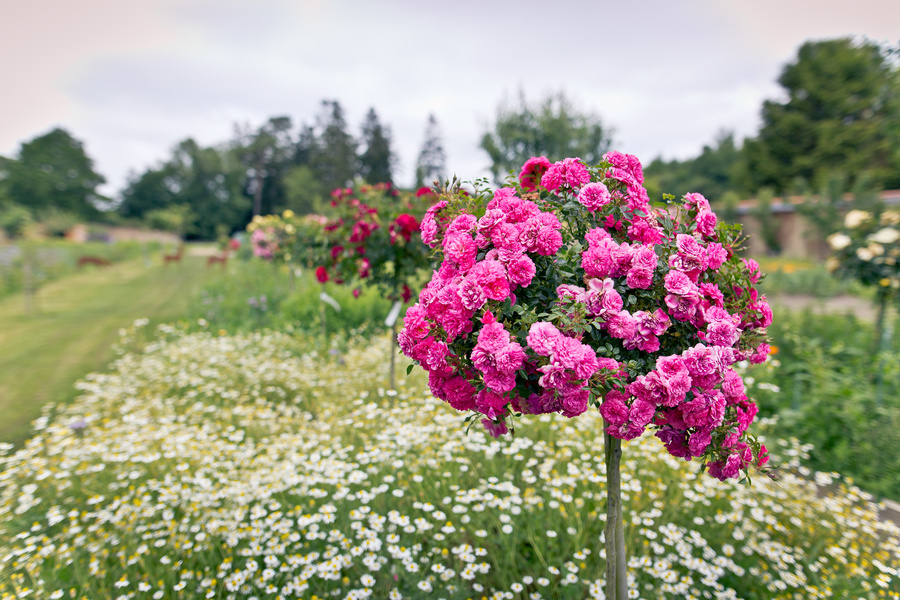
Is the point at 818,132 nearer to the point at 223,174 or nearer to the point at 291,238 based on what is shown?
the point at 291,238

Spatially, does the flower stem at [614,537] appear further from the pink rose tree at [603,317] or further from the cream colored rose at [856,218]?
the cream colored rose at [856,218]

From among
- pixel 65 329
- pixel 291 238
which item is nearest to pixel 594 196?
pixel 291 238

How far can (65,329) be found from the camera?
7.70 m

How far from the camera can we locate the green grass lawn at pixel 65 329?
4949 millimetres

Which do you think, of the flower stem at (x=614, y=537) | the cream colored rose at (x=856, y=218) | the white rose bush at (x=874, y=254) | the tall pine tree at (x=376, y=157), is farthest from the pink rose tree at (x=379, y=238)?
the tall pine tree at (x=376, y=157)

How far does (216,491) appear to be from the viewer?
264 centimetres

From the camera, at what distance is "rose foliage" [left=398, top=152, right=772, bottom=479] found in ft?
4.32

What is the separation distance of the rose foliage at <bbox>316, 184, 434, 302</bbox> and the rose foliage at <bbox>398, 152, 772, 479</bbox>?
2.02 m

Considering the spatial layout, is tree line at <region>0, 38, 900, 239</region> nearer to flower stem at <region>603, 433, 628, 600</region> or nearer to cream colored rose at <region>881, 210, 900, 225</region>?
cream colored rose at <region>881, 210, 900, 225</region>

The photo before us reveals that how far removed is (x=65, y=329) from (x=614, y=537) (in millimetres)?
9618

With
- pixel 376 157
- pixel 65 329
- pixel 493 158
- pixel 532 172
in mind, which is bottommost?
pixel 65 329

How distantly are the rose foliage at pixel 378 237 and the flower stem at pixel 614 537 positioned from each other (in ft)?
7.21

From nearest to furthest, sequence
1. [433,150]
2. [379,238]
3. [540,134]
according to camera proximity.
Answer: [379,238] → [540,134] → [433,150]

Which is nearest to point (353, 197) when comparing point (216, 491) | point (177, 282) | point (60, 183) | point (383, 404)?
point (383, 404)
